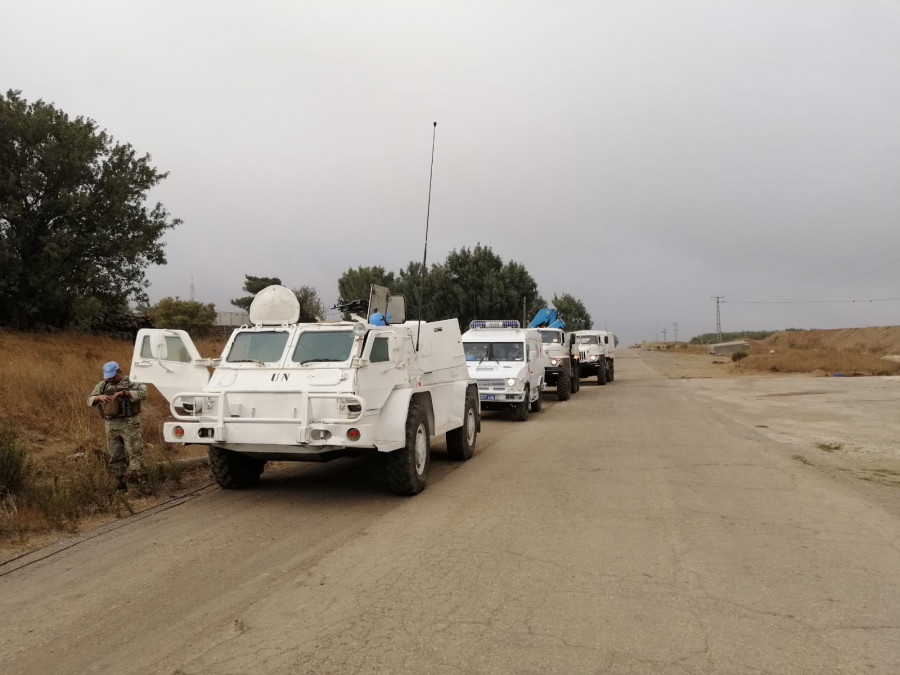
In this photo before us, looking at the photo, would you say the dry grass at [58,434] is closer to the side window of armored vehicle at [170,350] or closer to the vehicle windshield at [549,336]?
the side window of armored vehicle at [170,350]

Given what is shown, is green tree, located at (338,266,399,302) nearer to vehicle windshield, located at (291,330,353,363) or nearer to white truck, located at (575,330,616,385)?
white truck, located at (575,330,616,385)

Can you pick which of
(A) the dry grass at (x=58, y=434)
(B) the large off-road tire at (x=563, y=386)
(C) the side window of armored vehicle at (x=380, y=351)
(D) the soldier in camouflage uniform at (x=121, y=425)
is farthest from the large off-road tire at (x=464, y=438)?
(B) the large off-road tire at (x=563, y=386)

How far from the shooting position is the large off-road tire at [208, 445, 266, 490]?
795 centimetres

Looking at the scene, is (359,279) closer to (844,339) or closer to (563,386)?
(563,386)

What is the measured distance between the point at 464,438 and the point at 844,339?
77957mm

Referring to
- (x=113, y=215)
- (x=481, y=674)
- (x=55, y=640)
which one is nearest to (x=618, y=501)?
(x=481, y=674)

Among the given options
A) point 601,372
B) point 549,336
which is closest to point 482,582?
point 549,336

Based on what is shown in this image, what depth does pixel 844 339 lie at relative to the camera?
74.9 m

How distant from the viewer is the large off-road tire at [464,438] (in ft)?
34.2

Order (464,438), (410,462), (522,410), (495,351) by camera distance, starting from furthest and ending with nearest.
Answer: (495,351), (522,410), (464,438), (410,462)

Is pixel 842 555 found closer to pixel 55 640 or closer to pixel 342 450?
pixel 342 450

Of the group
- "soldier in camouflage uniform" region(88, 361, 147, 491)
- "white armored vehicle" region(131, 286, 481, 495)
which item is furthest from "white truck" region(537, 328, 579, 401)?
"soldier in camouflage uniform" region(88, 361, 147, 491)

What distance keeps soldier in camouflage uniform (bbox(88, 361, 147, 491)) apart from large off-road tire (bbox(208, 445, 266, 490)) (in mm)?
920

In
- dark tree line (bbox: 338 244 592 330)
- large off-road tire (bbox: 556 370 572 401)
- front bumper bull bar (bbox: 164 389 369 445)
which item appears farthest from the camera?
dark tree line (bbox: 338 244 592 330)
